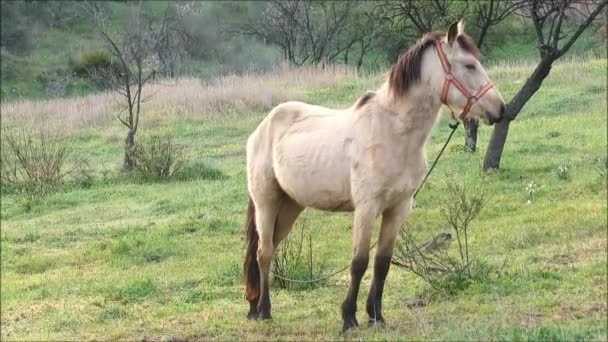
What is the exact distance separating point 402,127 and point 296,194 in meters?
1.07

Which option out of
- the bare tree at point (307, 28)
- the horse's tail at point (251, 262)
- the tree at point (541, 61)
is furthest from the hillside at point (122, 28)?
the horse's tail at point (251, 262)

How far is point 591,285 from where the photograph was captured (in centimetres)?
640

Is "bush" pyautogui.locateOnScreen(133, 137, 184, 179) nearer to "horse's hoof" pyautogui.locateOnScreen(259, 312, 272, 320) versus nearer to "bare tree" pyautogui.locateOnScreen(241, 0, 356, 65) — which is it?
"horse's hoof" pyautogui.locateOnScreen(259, 312, 272, 320)

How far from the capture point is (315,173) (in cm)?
606

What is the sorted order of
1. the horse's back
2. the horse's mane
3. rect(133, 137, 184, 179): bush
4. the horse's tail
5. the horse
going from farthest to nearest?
rect(133, 137, 184, 179): bush, the horse's tail, the horse's back, the horse's mane, the horse

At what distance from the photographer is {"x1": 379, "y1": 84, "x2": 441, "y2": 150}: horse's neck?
223 inches

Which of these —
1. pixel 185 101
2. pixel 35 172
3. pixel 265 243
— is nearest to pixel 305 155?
pixel 265 243

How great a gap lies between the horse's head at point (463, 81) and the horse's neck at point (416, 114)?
4.0 inches

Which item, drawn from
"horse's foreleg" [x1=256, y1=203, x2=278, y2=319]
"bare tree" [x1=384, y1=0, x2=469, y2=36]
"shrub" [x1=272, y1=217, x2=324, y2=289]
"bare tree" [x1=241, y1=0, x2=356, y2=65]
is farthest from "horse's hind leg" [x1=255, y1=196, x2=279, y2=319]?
"bare tree" [x1=241, y1=0, x2=356, y2=65]

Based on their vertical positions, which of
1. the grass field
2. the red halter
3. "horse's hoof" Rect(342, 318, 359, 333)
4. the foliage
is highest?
the red halter

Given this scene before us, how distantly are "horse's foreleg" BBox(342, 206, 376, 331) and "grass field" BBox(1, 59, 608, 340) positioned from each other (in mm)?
154

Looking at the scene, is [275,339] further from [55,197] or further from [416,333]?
[55,197]

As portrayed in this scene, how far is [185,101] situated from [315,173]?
20.5 metres

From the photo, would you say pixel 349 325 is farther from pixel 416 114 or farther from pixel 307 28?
pixel 307 28
